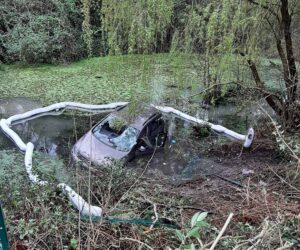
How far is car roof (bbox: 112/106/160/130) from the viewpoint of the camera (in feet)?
25.2

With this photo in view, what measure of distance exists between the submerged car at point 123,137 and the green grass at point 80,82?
64cm

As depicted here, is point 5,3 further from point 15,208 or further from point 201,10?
point 15,208

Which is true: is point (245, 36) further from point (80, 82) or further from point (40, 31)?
point (40, 31)

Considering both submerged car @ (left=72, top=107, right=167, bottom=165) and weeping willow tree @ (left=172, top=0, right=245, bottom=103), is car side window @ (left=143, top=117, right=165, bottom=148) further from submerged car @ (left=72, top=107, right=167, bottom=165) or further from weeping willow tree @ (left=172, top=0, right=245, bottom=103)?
weeping willow tree @ (left=172, top=0, right=245, bottom=103)

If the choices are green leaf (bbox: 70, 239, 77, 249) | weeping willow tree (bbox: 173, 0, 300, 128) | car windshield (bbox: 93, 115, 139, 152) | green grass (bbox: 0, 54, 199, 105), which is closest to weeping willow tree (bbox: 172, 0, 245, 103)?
weeping willow tree (bbox: 173, 0, 300, 128)

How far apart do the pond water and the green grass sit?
782 mm

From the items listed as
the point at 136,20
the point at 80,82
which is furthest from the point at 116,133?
the point at 80,82

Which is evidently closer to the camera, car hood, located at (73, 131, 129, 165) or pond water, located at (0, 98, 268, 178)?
car hood, located at (73, 131, 129, 165)

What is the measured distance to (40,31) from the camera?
1418cm

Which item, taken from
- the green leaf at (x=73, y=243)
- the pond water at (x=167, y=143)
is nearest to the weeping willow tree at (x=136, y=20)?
the pond water at (x=167, y=143)

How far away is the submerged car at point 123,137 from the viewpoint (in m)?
7.15

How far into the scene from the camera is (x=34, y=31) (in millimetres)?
14180

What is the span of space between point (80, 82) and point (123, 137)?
4.93 metres

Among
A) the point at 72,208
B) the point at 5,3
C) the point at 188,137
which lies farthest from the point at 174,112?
the point at 5,3
